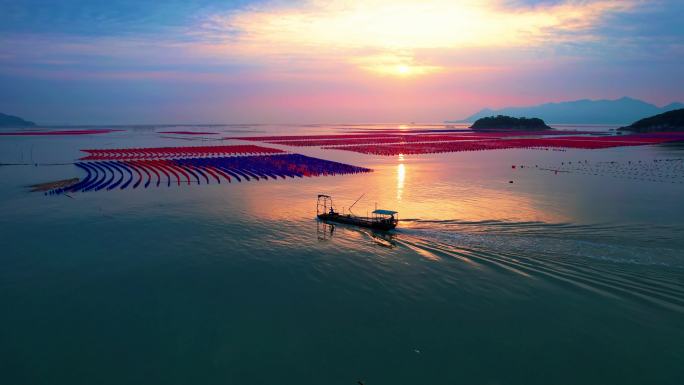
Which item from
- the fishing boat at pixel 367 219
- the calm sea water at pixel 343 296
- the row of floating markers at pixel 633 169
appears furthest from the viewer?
the row of floating markers at pixel 633 169

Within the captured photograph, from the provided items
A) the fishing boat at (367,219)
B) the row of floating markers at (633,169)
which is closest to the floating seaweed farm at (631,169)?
the row of floating markers at (633,169)

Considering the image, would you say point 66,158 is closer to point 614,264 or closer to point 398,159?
point 398,159

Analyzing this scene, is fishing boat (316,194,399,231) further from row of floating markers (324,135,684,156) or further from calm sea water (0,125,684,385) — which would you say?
row of floating markers (324,135,684,156)

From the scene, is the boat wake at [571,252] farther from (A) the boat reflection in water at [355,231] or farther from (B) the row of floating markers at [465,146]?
(B) the row of floating markers at [465,146]

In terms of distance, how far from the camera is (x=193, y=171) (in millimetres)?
58438

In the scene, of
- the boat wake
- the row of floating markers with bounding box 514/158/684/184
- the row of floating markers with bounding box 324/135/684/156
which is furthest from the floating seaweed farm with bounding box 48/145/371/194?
the row of floating markers with bounding box 514/158/684/184

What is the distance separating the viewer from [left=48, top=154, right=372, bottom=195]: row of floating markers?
4850 centimetres

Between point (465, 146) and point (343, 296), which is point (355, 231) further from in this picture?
point (465, 146)

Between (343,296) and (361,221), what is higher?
(361,221)

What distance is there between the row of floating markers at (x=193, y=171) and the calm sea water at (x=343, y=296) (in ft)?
47.2

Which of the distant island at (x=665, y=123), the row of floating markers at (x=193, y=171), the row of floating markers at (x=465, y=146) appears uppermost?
the distant island at (x=665, y=123)

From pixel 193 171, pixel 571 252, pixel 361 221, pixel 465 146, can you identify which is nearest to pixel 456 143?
pixel 465 146

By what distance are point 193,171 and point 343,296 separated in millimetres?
47323

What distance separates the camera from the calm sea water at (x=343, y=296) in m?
13.4
